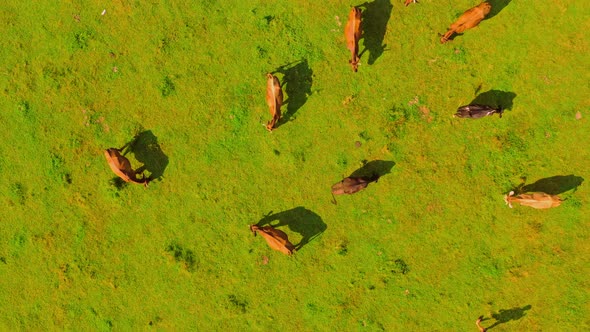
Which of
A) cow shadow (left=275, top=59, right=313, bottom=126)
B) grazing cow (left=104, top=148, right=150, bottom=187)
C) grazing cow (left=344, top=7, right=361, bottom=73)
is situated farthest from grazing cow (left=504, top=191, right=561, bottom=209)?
grazing cow (left=104, top=148, right=150, bottom=187)

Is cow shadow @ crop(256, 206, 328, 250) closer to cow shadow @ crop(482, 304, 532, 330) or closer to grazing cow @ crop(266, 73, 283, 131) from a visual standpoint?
grazing cow @ crop(266, 73, 283, 131)

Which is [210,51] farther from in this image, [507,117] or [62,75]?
[507,117]

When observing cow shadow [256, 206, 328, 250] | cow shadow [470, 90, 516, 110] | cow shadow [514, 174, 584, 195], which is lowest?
cow shadow [514, 174, 584, 195]

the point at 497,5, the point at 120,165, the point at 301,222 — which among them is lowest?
the point at 301,222

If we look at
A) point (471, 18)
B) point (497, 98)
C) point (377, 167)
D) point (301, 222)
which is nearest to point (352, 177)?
point (377, 167)

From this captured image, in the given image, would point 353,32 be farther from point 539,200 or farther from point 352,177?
point 539,200

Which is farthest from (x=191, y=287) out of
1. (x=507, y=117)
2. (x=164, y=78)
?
(x=507, y=117)

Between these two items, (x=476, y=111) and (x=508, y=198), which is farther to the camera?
(x=508, y=198)
